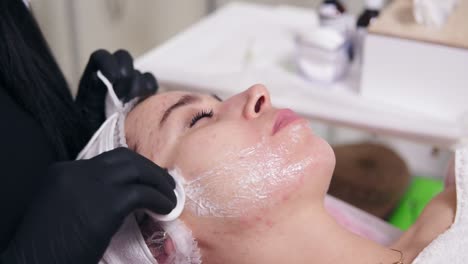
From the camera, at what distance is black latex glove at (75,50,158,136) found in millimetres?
1144

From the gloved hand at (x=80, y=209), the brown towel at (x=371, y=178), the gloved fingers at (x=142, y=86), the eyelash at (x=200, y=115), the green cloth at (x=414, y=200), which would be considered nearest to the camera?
the gloved hand at (x=80, y=209)

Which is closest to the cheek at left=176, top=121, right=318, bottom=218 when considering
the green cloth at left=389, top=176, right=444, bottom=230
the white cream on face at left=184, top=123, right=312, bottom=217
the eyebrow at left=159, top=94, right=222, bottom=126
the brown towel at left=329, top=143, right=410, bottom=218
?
the white cream on face at left=184, top=123, right=312, bottom=217

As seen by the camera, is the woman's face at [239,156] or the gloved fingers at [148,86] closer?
the woman's face at [239,156]

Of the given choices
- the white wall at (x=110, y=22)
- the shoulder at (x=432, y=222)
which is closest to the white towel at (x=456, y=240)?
the shoulder at (x=432, y=222)

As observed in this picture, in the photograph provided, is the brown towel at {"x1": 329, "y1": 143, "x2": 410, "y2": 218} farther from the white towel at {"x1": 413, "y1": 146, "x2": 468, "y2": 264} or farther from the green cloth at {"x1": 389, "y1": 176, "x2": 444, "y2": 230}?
the white towel at {"x1": 413, "y1": 146, "x2": 468, "y2": 264}

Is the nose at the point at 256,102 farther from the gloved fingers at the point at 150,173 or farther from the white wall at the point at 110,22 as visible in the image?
the white wall at the point at 110,22

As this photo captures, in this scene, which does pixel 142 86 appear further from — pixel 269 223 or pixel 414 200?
pixel 414 200

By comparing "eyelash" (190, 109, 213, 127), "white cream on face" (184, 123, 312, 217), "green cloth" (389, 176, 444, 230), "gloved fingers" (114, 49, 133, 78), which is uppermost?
"gloved fingers" (114, 49, 133, 78)

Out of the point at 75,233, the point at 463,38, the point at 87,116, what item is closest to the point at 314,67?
the point at 463,38

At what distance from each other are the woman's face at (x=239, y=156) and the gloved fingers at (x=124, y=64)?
0.21 m

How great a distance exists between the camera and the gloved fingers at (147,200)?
756 mm

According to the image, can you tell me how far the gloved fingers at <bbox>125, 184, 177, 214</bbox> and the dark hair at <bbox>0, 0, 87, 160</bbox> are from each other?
0.31m

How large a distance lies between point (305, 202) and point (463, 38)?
2.10 feet

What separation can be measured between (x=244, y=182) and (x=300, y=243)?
147mm
